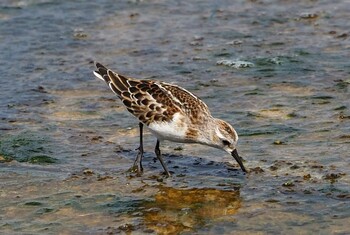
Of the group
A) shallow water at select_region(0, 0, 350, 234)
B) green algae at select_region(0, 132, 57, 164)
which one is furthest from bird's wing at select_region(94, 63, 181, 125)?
green algae at select_region(0, 132, 57, 164)

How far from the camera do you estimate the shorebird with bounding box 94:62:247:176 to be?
399 inches

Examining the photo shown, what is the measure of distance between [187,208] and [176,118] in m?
1.22

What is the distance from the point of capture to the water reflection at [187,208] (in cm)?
900

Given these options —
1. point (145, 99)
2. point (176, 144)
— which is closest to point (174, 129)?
point (145, 99)

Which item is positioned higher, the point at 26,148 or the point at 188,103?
the point at 188,103

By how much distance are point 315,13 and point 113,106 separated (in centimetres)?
573

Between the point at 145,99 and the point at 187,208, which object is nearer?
the point at 187,208

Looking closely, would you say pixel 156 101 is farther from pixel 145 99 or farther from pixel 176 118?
pixel 176 118

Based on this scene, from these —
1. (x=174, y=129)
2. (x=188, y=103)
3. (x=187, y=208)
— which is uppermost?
(x=188, y=103)

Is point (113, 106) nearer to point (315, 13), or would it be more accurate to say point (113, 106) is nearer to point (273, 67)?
point (273, 67)

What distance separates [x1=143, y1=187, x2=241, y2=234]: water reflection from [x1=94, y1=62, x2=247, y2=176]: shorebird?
570 millimetres

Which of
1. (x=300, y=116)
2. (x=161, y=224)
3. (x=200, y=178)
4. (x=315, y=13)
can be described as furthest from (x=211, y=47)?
(x=161, y=224)

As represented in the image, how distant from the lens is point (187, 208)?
9.43m

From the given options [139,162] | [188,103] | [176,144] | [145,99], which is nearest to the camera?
[188,103]
